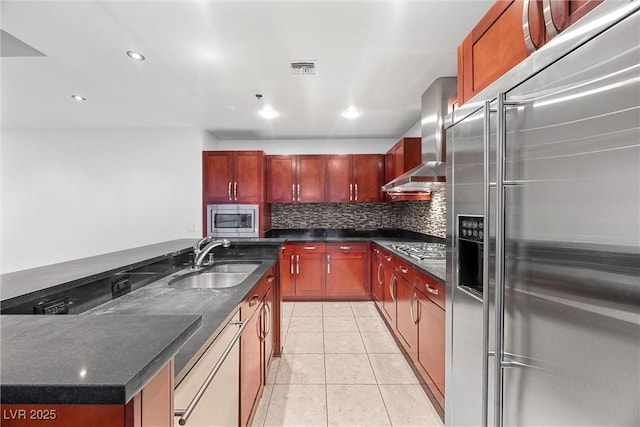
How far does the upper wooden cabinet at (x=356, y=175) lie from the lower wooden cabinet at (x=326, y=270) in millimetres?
805

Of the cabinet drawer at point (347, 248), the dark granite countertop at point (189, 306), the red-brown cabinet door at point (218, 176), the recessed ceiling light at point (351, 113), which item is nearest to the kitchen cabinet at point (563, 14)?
the dark granite countertop at point (189, 306)

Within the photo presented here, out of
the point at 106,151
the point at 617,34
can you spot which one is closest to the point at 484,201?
the point at 617,34

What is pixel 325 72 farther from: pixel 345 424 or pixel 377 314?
pixel 377 314

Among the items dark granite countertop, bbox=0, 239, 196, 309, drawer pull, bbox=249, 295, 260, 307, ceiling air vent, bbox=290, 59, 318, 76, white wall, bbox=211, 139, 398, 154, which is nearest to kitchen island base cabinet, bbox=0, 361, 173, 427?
dark granite countertop, bbox=0, 239, 196, 309

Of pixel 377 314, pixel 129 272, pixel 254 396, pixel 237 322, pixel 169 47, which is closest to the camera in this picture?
pixel 237 322

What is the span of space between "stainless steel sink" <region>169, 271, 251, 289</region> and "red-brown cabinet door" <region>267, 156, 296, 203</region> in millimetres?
2311

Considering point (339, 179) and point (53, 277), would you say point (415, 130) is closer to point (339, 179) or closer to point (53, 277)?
point (339, 179)

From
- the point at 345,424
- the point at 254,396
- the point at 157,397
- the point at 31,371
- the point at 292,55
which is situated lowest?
the point at 345,424

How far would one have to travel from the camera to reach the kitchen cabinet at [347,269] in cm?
406

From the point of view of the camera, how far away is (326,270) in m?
4.07

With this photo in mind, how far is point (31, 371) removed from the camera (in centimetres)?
47

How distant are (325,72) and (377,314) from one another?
9.64ft

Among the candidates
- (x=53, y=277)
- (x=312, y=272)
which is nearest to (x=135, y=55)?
(x=53, y=277)

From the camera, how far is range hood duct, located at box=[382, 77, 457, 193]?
2.46 metres
